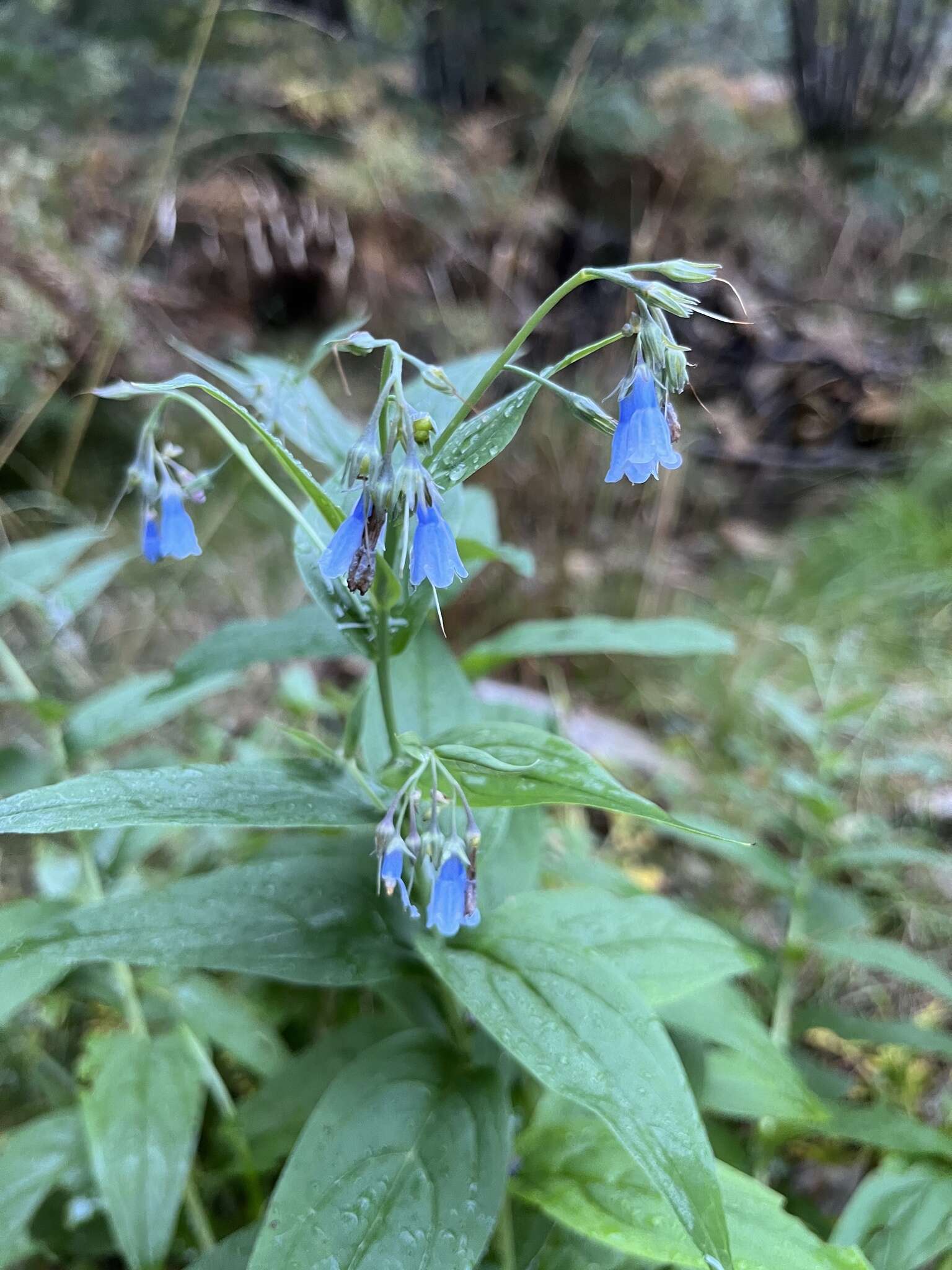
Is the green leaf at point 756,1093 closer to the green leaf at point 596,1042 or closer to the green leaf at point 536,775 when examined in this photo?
the green leaf at point 596,1042

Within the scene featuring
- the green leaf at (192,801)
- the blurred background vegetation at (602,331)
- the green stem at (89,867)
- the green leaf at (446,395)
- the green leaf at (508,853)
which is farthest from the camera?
the blurred background vegetation at (602,331)

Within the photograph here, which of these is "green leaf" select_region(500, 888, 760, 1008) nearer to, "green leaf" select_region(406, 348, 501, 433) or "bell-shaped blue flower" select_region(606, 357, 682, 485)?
"bell-shaped blue flower" select_region(606, 357, 682, 485)

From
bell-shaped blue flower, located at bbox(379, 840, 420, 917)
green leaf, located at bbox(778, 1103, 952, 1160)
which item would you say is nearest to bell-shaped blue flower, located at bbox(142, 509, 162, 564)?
bell-shaped blue flower, located at bbox(379, 840, 420, 917)

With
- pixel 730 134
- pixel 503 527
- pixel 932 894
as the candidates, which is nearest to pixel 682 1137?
pixel 932 894

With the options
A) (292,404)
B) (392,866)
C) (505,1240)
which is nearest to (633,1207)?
(505,1240)

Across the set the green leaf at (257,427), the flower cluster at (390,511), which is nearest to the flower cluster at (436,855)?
the flower cluster at (390,511)
